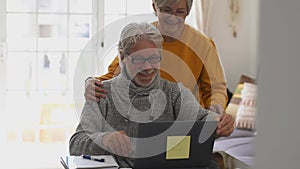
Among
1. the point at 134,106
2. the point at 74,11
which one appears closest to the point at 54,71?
the point at 74,11

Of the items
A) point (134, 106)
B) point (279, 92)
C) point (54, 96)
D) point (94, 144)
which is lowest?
point (54, 96)

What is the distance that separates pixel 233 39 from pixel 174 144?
3.02 metres

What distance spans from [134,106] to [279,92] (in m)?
1.58

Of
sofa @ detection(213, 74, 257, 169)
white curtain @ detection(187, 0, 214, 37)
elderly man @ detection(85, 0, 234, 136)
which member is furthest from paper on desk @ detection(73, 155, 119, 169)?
white curtain @ detection(187, 0, 214, 37)

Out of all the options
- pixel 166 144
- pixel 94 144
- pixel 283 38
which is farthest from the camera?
pixel 94 144

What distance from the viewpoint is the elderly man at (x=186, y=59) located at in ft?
7.12

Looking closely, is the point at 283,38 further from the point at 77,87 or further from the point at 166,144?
the point at 77,87

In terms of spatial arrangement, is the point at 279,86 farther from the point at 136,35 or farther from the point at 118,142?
the point at 136,35

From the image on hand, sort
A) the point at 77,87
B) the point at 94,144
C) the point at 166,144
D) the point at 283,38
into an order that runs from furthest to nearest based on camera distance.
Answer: the point at 77,87, the point at 94,144, the point at 166,144, the point at 283,38

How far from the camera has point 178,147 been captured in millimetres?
1711

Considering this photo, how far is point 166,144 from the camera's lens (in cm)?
169

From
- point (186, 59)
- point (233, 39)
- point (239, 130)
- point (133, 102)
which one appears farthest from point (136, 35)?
point (233, 39)

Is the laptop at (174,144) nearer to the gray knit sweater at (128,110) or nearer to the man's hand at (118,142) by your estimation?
the man's hand at (118,142)

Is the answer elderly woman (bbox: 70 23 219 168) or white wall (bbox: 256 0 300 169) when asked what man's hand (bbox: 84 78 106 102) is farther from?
white wall (bbox: 256 0 300 169)
